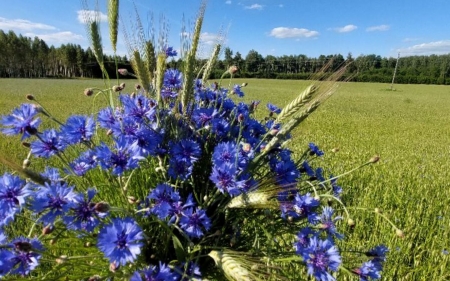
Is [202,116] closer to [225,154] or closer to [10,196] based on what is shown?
[225,154]

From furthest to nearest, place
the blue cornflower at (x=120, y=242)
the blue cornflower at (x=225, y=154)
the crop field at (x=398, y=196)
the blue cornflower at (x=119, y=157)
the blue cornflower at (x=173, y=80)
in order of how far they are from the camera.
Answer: the crop field at (x=398, y=196), the blue cornflower at (x=173, y=80), the blue cornflower at (x=225, y=154), the blue cornflower at (x=119, y=157), the blue cornflower at (x=120, y=242)

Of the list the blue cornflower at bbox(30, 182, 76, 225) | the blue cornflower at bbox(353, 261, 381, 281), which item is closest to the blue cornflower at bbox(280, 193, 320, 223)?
the blue cornflower at bbox(353, 261, 381, 281)

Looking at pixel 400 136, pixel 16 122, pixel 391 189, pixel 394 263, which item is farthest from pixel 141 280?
pixel 400 136

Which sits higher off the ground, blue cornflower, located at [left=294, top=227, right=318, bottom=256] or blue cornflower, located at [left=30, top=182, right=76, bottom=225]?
blue cornflower, located at [left=30, top=182, right=76, bottom=225]

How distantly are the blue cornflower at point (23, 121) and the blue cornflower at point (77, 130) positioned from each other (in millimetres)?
85

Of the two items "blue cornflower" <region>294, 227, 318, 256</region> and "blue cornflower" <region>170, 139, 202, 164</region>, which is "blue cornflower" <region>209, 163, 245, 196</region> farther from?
"blue cornflower" <region>294, 227, 318, 256</region>

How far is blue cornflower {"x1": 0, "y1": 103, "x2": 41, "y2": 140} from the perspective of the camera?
3.40 feet

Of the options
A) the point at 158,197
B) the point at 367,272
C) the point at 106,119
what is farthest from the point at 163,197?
the point at 367,272

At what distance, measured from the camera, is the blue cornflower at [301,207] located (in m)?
1.11

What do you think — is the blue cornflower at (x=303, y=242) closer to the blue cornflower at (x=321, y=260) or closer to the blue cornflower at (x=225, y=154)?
the blue cornflower at (x=321, y=260)

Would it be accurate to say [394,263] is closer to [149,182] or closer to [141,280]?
[149,182]

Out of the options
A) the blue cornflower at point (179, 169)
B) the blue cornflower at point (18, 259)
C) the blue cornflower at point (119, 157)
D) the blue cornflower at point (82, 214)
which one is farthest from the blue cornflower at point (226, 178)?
the blue cornflower at point (18, 259)

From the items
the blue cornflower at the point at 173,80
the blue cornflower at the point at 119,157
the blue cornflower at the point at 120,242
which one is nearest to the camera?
the blue cornflower at the point at 120,242

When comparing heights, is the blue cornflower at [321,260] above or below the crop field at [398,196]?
above
